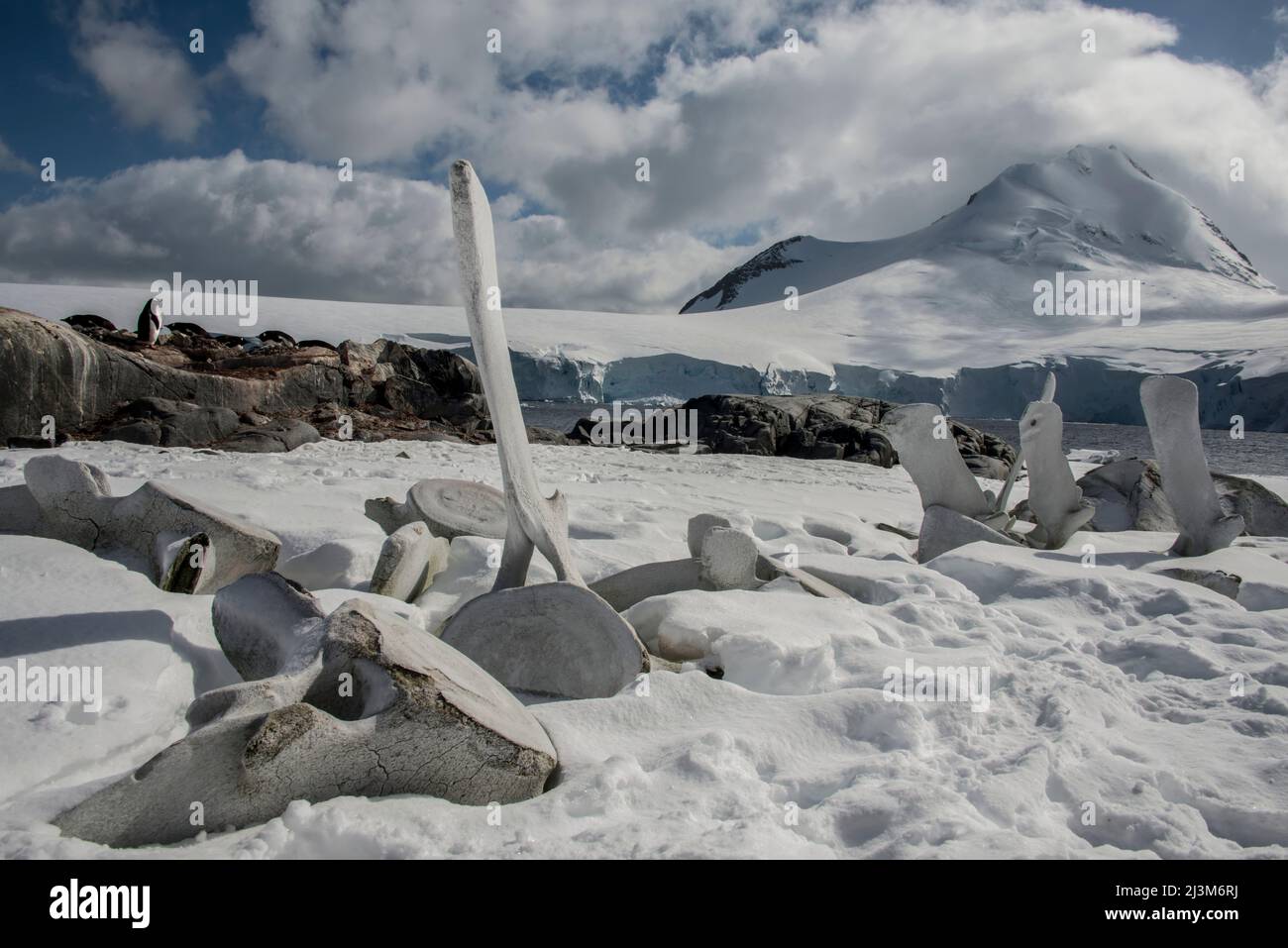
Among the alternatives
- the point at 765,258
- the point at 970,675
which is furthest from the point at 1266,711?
the point at 765,258

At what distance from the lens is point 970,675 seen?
2719 millimetres

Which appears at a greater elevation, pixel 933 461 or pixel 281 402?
pixel 281 402

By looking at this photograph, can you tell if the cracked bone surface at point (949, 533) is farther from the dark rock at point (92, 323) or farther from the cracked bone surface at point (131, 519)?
the dark rock at point (92, 323)

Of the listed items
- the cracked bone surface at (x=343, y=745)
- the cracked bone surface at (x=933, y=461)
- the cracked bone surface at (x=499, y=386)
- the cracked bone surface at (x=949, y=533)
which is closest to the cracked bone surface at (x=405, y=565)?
the cracked bone surface at (x=499, y=386)

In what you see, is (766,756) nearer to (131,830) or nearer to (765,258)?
(131,830)

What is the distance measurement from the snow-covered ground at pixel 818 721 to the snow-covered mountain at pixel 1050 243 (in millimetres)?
63963

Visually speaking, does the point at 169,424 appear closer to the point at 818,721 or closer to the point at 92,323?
the point at 92,323

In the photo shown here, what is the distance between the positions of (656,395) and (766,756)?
3803cm

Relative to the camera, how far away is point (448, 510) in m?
4.26

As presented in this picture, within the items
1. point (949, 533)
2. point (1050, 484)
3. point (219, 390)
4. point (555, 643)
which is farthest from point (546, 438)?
point (555, 643)

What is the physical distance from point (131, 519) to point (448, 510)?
56.5 inches

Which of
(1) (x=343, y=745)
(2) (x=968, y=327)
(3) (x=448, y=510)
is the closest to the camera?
(1) (x=343, y=745)

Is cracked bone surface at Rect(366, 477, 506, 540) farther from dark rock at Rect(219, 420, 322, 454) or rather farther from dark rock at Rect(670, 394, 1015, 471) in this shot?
dark rock at Rect(670, 394, 1015, 471)

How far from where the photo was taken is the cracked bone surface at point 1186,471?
17.1 feet
